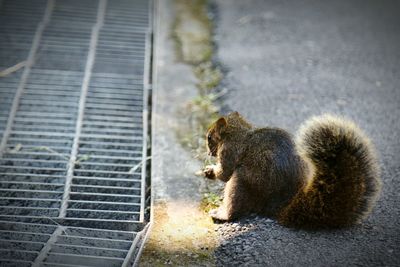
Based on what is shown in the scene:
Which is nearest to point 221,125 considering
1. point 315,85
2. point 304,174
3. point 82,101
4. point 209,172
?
point 209,172

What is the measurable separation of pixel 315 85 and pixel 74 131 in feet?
6.90

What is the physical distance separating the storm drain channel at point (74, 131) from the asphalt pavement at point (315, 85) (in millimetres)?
694

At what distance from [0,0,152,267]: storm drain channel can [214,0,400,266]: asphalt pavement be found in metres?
0.69

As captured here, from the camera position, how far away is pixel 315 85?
16.0ft

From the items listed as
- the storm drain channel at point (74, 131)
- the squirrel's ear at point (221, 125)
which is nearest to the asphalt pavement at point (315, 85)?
the squirrel's ear at point (221, 125)

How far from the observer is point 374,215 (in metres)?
3.19

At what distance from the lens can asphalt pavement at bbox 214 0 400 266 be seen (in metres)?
2.89

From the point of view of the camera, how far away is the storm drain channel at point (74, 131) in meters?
3.05

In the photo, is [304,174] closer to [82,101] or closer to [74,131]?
[74,131]

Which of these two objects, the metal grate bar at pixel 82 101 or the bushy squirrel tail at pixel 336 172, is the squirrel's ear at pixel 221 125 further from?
the metal grate bar at pixel 82 101

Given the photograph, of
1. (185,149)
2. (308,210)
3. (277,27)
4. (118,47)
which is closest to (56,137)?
(185,149)

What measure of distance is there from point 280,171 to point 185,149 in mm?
1135

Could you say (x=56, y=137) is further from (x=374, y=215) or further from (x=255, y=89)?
(x=374, y=215)

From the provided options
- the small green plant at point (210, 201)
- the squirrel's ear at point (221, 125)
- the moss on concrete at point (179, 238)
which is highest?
the squirrel's ear at point (221, 125)
